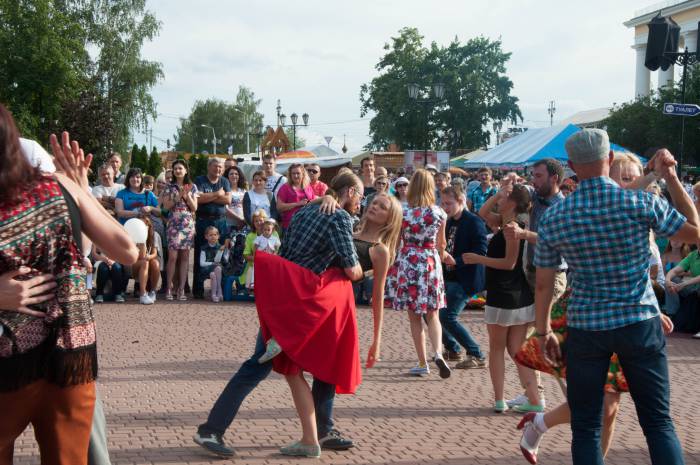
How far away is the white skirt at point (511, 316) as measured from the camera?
673 cm

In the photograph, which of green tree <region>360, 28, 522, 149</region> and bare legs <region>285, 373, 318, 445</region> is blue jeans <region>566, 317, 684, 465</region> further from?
green tree <region>360, 28, 522, 149</region>

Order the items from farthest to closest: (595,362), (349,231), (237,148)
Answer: (237,148) → (349,231) → (595,362)

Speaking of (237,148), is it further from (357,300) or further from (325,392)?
(325,392)

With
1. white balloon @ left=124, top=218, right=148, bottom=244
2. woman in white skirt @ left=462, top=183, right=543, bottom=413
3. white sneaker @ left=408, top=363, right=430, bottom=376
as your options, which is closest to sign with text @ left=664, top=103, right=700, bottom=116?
white sneaker @ left=408, top=363, right=430, bottom=376

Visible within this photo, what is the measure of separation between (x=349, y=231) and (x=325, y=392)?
1124 millimetres

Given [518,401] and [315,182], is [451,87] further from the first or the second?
[518,401]

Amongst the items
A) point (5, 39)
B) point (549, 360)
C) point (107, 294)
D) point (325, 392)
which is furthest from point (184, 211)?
point (5, 39)

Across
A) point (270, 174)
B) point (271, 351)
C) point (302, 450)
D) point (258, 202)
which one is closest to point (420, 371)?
point (302, 450)

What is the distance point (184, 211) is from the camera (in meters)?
13.5

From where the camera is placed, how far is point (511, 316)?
6734 millimetres

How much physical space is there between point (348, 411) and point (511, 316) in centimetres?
147

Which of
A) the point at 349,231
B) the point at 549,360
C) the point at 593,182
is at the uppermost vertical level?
the point at 593,182

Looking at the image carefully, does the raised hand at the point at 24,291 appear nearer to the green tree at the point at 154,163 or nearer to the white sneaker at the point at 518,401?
the white sneaker at the point at 518,401

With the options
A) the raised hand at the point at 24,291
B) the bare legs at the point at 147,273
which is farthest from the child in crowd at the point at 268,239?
the raised hand at the point at 24,291
